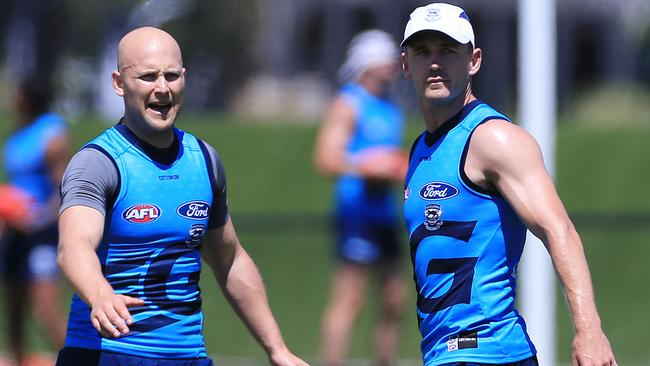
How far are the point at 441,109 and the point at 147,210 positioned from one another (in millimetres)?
1114

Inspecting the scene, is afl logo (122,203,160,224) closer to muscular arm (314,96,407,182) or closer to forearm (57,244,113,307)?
forearm (57,244,113,307)

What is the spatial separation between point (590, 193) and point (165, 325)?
8.33 metres

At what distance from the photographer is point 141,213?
4.26 meters

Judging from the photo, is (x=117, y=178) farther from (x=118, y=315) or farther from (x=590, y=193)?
(x=590, y=193)

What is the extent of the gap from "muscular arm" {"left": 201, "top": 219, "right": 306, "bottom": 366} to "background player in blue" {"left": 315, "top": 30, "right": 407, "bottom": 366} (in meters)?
3.77

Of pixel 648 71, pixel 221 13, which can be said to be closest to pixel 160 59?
pixel 648 71

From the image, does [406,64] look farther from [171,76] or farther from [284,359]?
[284,359]

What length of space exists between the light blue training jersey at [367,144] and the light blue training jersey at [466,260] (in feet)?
14.3

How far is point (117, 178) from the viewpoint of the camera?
13.9 ft

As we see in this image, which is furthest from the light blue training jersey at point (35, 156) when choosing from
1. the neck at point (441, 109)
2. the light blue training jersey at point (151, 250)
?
the neck at point (441, 109)

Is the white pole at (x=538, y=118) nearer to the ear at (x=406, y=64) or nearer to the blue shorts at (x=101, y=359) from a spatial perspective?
the ear at (x=406, y=64)

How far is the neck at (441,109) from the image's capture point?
4.37m

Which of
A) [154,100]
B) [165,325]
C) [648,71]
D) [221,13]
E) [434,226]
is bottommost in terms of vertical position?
[165,325]

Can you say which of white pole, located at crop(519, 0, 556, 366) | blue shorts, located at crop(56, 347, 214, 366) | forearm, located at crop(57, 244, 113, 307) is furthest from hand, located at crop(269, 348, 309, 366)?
white pole, located at crop(519, 0, 556, 366)
